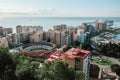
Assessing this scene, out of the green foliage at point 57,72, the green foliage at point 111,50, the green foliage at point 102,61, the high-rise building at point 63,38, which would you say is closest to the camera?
the green foliage at point 57,72

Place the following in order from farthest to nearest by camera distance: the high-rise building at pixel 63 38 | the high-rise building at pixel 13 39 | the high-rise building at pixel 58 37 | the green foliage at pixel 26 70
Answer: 1. the high-rise building at pixel 58 37
2. the high-rise building at pixel 63 38
3. the high-rise building at pixel 13 39
4. the green foliage at pixel 26 70

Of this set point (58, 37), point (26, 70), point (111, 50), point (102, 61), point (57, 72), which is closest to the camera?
point (26, 70)

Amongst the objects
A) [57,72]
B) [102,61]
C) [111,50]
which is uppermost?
[57,72]

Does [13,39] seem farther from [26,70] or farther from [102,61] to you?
[26,70]

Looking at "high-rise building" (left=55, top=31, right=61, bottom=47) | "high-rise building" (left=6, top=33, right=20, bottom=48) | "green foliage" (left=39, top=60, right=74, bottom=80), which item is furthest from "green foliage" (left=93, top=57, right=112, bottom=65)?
"green foliage" (left=39, top=60, right=74, bottom=80)

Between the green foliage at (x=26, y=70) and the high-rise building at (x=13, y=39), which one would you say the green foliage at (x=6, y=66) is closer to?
the green foliage at (x=26, y=70)

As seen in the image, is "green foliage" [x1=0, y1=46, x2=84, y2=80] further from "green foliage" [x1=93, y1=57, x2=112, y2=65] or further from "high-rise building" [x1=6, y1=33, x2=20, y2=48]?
"high-rise building" [x1=6, y1=33, x2=20, y2=48]

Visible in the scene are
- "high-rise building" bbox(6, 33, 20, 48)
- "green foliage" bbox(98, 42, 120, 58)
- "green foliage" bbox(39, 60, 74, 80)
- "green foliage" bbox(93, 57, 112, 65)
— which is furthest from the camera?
"high-rise building" bbox(6, 33, 20, 48)

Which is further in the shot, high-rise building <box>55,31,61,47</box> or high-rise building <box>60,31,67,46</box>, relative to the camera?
high-rise building <box>55,31,61,47</box>

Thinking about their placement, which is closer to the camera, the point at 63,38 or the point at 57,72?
the point at 57,72

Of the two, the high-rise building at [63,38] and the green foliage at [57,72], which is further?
the high-rise building at [63,38]

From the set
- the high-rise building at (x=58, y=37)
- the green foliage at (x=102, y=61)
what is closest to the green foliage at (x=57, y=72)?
the green foliage at (x=102, y=61)

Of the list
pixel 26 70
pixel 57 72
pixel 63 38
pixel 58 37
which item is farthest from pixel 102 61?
pixel 26 70
